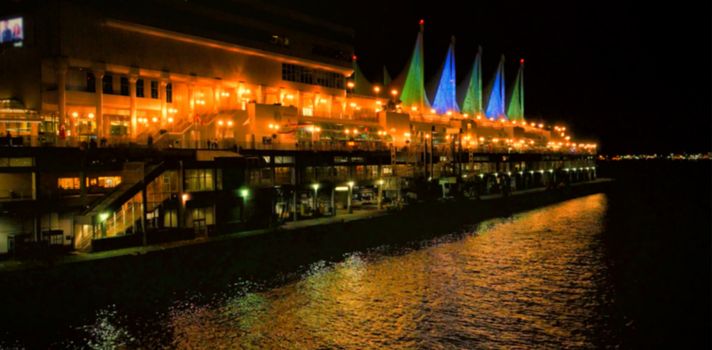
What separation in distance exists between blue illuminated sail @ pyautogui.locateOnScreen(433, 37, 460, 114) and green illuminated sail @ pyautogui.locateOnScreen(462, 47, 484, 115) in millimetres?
7477

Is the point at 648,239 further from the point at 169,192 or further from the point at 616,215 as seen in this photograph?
the point at 169,192

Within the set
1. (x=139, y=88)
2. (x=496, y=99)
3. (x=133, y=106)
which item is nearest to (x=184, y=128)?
(x=133, y=106)

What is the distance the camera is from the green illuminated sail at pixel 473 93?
102 m

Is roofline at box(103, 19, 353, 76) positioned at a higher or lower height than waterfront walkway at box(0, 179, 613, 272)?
higher

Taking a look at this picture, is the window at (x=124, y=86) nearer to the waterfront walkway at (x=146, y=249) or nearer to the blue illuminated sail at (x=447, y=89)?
the waterfront walkway at (x=146, y=249)

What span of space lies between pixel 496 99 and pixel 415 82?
116 ft

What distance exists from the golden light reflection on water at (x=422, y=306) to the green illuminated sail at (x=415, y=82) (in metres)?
50.0

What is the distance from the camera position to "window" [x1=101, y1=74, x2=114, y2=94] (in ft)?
143

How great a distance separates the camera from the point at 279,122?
170 feet

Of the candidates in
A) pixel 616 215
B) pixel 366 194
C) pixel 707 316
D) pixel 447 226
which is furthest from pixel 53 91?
pixel 616 215

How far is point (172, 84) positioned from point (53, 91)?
1049cm

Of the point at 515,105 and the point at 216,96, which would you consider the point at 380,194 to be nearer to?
the point at 216,96

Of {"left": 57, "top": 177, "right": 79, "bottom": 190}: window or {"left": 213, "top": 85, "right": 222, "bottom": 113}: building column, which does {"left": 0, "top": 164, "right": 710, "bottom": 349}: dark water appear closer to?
{"left": 57, "top": 177, "right": 79, "bottom": 190}: window

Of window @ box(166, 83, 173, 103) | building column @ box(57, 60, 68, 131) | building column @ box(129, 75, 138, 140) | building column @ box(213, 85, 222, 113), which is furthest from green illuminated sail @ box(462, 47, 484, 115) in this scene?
building column @ box(57, 60, 68, 131)
